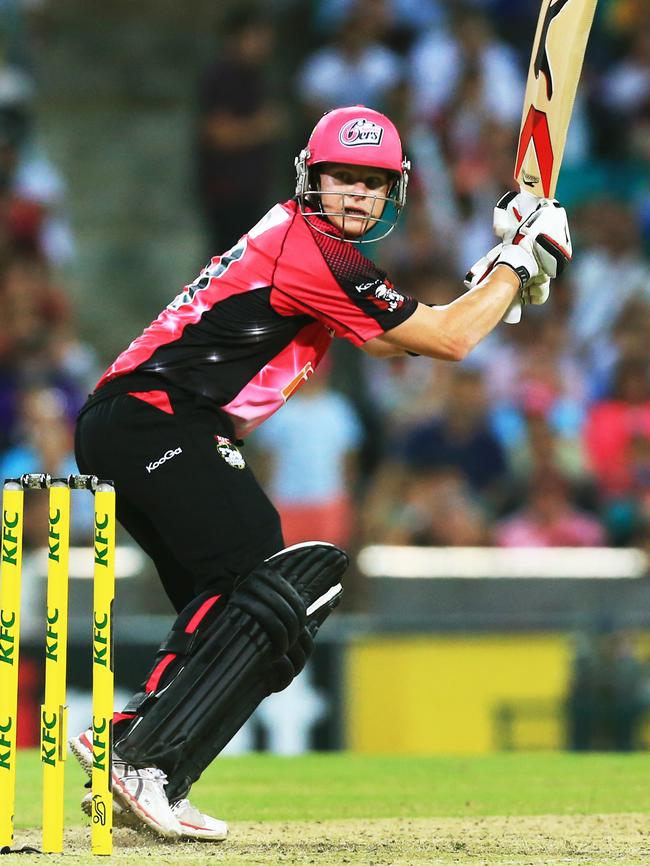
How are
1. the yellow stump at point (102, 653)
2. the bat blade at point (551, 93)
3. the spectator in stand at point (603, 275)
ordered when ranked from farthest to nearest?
the spectator in stand at point (603, 275) < the bat blade at point (551, 93) < the yellow stump at point (102, 653)

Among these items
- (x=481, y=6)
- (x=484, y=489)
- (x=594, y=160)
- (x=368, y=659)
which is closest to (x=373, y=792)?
(x=368, y=659)

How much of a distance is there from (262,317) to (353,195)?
447 millimetres

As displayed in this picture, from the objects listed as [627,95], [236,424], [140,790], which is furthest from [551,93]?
[627,95]

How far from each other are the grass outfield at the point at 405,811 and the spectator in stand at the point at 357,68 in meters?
5.98

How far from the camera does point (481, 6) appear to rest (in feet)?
41.5

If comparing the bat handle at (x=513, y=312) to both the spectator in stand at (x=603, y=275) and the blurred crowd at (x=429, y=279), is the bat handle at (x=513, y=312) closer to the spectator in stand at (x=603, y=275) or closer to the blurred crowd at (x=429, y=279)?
the blurred crowd at (x=429, y=279)

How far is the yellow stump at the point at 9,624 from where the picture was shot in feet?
13.7

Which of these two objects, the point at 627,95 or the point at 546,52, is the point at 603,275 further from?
the point at 546,52

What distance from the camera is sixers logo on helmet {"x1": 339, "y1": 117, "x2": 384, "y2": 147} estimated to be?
16.0 feet

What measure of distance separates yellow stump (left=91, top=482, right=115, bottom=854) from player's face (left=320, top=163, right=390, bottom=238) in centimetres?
120

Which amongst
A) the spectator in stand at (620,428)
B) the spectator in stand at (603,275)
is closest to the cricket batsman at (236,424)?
the spectator in stand at (620,428)

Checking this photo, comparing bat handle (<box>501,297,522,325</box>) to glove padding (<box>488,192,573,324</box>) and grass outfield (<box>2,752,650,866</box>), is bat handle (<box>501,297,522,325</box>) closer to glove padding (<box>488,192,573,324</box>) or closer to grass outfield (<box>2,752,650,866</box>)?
glove padding (<box>488,192,573,324</box>)

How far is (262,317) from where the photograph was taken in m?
4.80

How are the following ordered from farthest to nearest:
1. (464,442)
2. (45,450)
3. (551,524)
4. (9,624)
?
(464,442) < (551,524) < (45,450) < (9,624)
